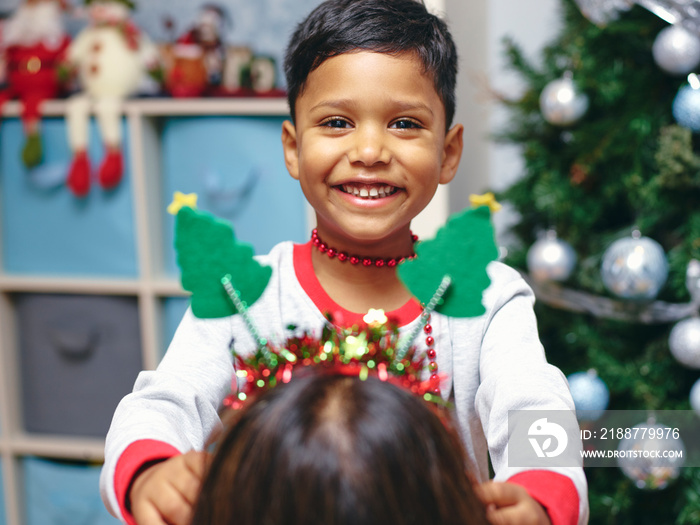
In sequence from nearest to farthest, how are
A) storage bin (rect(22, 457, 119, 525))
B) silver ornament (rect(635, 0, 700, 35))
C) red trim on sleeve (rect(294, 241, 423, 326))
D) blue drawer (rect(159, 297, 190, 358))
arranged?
red trim on sleeve (rect(294, 241, 423, 326))
silver ornament (rect(635, 0, 700, 35))
blue drawer (rect(159, 297, 190, 358))
storage bin (rect(22, 457, 119, 525))

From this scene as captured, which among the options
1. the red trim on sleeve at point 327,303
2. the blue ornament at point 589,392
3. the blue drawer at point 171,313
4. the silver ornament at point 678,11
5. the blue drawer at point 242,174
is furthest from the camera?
the blue drawer at point 171,313

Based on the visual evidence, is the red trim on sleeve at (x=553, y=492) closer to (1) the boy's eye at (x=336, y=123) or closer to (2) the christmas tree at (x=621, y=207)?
(1) the boy's eye at (x=336, y=123)

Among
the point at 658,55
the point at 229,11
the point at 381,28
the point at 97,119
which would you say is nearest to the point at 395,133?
the point at 381,28

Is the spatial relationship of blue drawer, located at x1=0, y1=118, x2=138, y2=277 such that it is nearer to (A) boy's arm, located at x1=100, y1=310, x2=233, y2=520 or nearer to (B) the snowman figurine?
(B) the snowman figurine

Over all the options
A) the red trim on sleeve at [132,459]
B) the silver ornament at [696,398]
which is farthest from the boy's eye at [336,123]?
the silver ornament at [696,398]

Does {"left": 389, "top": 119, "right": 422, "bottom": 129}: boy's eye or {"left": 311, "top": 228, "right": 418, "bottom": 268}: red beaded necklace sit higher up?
{"left": 389, "top": 119, "right": 422, "bottom": 129}: boy's eye

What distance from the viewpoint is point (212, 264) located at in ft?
1.95

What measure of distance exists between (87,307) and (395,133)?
1.06 meters

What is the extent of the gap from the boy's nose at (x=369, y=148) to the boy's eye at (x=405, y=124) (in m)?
0.02

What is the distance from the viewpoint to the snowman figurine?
1367mm

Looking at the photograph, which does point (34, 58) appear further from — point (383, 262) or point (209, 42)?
point (383, 262)

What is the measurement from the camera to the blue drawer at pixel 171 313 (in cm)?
144

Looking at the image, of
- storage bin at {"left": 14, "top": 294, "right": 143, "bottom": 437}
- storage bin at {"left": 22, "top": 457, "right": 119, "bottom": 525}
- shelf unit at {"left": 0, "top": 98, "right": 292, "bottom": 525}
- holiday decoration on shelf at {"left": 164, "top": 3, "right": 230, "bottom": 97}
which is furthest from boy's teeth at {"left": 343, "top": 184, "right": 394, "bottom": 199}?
storage bin at {"left": 22, "top": 457, "right": 119, "bottom": 525}

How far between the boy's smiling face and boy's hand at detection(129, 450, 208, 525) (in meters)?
0.27
